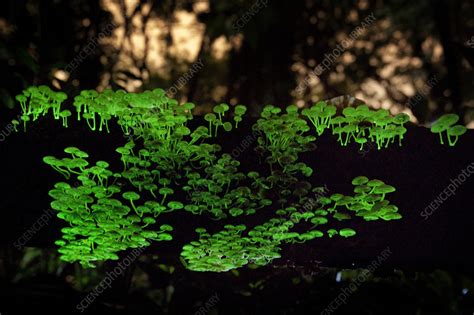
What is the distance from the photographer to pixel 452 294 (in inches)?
112

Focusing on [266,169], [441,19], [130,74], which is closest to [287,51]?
[441,19]

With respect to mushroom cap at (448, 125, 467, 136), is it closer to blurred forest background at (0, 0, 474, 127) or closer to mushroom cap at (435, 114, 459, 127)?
mushroom cap at (435, 114, 459, 127)

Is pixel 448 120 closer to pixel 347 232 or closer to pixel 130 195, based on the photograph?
pixel 347 232

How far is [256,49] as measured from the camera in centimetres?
494

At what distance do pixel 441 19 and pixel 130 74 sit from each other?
7.72ft

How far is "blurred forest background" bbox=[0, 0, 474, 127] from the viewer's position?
3.29m

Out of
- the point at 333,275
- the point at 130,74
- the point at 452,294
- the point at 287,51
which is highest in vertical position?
the point at 287,51

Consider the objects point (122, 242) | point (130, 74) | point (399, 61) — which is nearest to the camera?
point (122, 242)

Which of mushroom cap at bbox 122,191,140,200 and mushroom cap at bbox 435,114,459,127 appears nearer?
mushroom cap at bbox 435,114,459,127

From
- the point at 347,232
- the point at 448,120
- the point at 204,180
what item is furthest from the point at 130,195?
the point at 448,120

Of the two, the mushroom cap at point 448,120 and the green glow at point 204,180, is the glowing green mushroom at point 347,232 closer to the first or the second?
the green glow at point 204,180

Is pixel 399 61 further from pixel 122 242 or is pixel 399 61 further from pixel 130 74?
pixel 122 242

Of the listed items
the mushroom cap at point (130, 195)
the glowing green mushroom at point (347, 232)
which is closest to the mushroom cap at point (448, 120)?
the glowing green mushroom at point (347, 232)

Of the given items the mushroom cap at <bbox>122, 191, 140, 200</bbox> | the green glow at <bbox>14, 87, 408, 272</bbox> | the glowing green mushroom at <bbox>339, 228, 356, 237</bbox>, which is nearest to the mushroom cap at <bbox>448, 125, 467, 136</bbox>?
the green glow at <bbox>14, 87, 408, 272</bbox>
